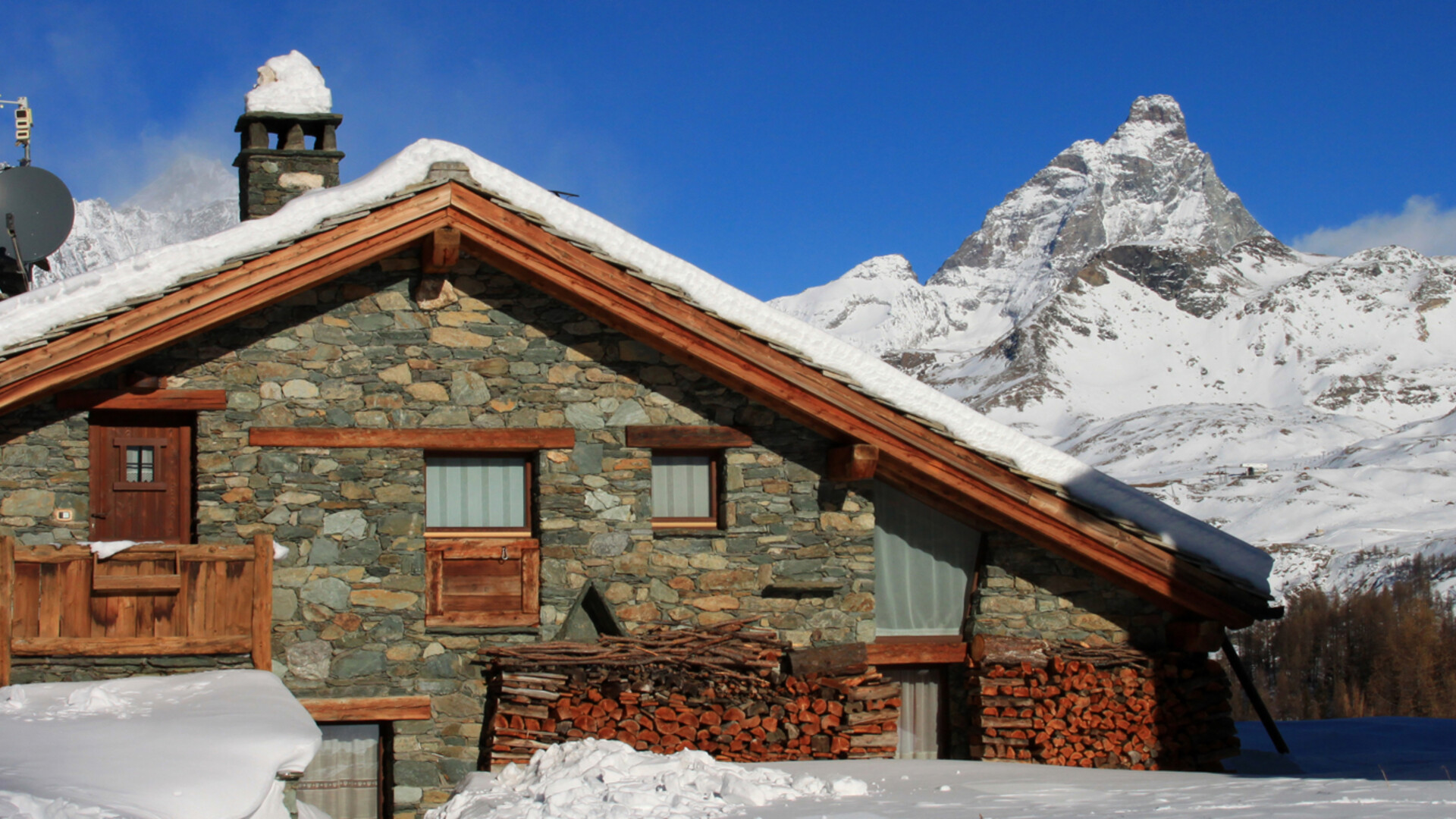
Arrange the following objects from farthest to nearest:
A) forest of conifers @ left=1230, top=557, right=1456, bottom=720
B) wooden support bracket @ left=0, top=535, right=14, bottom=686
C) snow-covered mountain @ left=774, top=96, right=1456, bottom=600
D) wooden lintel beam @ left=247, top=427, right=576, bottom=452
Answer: snow-covered mountain @ left=774, top=96, right=1456, bottom=600 → forest of conifers @ left=1230, top=557, right=1456, bottom=720 → wooden lintel beam @ left=247, top=427, right=576, bottom=452 → wooden support bracket @ left=0, top=535, right=14, bottom=686

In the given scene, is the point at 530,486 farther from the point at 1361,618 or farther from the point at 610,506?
the point at 1361,618

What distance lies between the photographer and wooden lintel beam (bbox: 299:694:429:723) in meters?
8.77

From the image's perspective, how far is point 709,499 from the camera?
9719mm

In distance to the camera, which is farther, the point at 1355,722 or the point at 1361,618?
the point at 1361,618

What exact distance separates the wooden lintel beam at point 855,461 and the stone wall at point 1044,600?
49.9 inches

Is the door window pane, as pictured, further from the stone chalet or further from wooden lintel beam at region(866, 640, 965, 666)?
wooden lintel beam at region(866, 640, 965, 666)

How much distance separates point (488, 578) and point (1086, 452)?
273 feet

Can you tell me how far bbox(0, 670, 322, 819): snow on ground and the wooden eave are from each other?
2287mm

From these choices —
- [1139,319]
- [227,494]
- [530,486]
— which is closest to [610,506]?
[530,486]

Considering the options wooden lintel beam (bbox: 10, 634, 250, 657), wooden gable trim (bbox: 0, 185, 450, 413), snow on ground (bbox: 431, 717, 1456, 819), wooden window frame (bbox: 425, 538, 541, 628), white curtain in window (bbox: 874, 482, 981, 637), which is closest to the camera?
snow on ground (bbox: 431, 717, 1456, 819)

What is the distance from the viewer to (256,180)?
1207cm

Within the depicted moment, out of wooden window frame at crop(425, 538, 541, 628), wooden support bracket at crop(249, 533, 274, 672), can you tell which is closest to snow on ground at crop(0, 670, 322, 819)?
wooden support bracket at crop(249, 533, 274, 672)

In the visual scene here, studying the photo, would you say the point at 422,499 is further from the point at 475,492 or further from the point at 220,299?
the point at 220,299

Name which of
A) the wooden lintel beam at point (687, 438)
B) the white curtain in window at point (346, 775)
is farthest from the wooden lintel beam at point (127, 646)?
the wooden lintel beam at point (687, 438)
